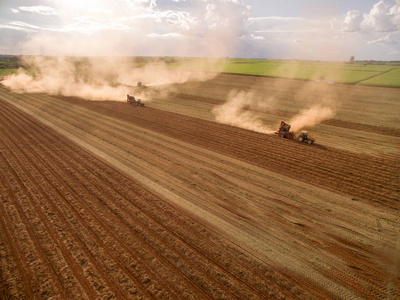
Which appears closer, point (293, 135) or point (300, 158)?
point (300, 158)

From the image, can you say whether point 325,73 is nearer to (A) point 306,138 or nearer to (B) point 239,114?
(B) point 239,114

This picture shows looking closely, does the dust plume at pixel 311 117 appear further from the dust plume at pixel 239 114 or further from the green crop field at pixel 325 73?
the green crop field at pixel 325 73

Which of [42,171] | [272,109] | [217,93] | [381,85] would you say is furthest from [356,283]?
[381,85]

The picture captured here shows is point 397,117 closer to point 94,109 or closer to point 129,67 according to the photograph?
point 94,109

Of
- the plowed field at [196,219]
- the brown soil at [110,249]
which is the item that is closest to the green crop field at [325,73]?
the plowed field at [196,219]

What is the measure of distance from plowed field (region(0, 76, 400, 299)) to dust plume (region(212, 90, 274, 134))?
5.01m

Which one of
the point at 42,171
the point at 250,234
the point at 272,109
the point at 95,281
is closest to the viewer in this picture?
the point at 95,281

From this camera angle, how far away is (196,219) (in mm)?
10250

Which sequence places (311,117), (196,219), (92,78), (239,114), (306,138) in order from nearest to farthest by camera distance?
(196,219)
(306,138)
(311,117)
(239,114)
(92,78)

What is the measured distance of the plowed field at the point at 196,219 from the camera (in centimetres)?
741

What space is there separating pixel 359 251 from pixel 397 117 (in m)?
29.5

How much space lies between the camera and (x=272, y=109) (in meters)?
33.0

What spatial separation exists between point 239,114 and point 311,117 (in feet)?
31.2

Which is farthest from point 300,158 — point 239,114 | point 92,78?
point 92,78
